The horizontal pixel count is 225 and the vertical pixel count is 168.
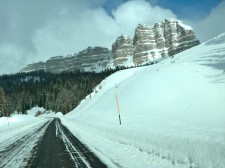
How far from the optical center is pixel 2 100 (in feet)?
327

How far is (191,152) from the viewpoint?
996 cm

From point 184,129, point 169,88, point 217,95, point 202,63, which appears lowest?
point 184,129

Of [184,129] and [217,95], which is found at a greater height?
[217,95]

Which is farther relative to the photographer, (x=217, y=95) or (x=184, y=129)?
(x=217, y=95)

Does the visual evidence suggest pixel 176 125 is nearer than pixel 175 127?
No

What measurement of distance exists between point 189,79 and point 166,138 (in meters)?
13.3

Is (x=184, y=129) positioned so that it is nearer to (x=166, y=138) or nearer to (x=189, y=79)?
(x=166, y=138)

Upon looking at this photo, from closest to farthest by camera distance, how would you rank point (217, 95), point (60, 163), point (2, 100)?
point (60, 163) → point (217, 95) → point (2, 100)

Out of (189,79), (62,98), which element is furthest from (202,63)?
(62,98)

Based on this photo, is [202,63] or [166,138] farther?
[202,63]

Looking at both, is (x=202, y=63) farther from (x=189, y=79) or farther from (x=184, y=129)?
(x=184, y=129)

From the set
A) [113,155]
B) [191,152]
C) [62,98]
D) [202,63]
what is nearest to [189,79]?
[202,63]

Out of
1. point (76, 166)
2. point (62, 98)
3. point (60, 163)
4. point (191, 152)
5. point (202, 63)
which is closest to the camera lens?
point (191, 152)

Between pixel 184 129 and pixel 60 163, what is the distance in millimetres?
5852
